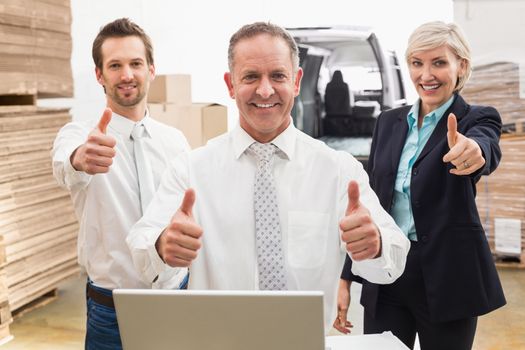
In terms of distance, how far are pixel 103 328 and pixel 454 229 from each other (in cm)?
128

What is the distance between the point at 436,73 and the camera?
221 cm

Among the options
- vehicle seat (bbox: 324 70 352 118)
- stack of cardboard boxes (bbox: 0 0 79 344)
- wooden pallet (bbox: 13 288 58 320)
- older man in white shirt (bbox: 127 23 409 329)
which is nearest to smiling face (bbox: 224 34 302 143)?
older man in white shirt (bbox: 127 23 409 329)

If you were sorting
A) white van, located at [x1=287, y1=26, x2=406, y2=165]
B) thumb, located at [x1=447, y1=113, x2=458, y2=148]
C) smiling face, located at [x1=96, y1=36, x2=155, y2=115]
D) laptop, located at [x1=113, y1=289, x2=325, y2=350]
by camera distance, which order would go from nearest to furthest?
laptop, located at [x1=113, y1=289, x2=325, y2=350] → thumb, located at [x1=447, y1=113, x2=458, y2=148] → smiling face, located at [x1=96, y1=36, x2=155, y2=115] → white van, located at [x1=287, y1=26, x2=406, y2=165]

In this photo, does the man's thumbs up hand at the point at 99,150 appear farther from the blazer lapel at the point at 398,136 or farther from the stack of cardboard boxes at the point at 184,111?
the stack of cardboard boxes at the point at 184,111

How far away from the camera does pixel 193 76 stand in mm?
5980

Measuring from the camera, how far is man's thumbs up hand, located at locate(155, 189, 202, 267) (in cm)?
152

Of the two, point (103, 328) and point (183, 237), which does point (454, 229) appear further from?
point (103, 328)

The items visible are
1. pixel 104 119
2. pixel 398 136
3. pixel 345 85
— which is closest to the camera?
pixel 104 119

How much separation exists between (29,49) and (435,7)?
344 centimetres

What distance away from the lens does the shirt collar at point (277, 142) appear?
188 centimetres

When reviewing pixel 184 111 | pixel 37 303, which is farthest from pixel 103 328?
pixel 37 303

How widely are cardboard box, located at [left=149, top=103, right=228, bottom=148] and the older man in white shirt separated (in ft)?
9.59

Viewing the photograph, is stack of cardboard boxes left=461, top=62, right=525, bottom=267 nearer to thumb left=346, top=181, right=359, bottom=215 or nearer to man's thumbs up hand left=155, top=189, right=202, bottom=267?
thumb left=346, top=181, right=359, bottom=215

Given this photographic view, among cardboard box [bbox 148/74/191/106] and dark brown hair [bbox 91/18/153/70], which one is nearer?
dark brown hair [bbox 91/18/153/70]
